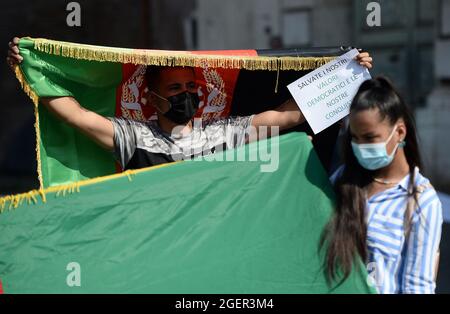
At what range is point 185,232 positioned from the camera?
3.18 meters

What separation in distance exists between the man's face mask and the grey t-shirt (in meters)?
Result: 0.09

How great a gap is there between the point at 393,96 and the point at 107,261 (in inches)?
52.2

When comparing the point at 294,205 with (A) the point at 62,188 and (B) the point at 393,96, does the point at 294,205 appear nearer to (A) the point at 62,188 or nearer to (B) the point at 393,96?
(B) the point at 393,96

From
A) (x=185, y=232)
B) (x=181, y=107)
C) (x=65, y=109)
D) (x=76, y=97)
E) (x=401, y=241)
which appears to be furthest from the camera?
(x=76, y=97)

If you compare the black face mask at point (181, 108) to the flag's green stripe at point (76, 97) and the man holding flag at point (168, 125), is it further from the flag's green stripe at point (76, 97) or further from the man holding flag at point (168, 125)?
the flag's green stripe at point (76, 97)

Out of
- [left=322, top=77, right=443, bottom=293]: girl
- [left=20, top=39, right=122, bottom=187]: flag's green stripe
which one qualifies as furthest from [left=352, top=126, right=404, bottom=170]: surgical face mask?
[left=20, top=39, right=122, bottom=187]: flag's green stripe

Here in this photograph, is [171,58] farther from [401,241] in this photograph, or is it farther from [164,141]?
[401,241]

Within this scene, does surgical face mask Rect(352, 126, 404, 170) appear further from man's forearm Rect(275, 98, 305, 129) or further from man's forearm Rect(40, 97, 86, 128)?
man's forearm Rect(40, 97, 86, 128)

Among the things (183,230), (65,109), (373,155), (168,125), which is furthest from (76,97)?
(373,155)

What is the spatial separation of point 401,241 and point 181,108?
1.38m

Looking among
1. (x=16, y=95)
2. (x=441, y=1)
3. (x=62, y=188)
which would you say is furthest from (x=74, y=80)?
(x=16, y=95)

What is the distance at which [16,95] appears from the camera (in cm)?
1167

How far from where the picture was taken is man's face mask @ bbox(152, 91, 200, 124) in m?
3.73

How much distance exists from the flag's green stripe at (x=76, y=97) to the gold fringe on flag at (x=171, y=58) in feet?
0.27
